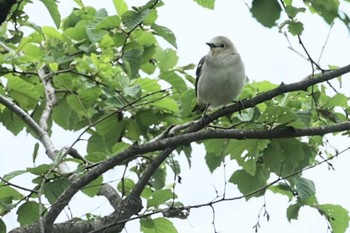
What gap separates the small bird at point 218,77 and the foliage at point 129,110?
10 centimetres

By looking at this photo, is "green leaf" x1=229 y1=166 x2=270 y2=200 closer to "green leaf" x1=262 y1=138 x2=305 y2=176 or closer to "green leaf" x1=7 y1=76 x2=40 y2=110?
"green leaf" x1=262 y1=138 x2=305 y2=176

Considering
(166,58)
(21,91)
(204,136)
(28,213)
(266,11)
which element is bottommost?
(266,11)

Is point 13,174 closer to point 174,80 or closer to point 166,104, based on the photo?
point 166,104

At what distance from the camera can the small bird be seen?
13.1 feet

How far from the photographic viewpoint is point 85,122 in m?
4.06

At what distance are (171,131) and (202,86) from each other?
1128mm

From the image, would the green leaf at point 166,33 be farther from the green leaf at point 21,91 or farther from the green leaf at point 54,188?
the green leaf at point 54,188

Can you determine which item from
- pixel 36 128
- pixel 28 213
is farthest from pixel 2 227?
pixel 36 128

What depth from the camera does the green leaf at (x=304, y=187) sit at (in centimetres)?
329

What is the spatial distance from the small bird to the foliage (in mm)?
100

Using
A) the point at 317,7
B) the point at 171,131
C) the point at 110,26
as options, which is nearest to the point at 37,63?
the point at 110,26

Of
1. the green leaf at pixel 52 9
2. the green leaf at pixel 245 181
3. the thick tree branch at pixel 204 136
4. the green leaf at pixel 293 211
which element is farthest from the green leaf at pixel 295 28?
the green leaf at pixel 293 211

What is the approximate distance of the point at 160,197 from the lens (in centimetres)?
303

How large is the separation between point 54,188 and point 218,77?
167cm
